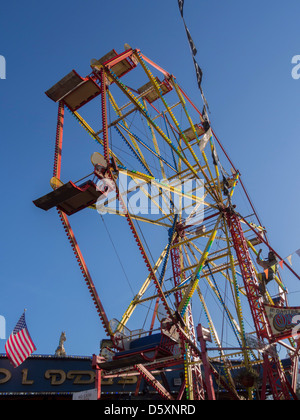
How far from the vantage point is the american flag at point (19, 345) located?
2277 cm

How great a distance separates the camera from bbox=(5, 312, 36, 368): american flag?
22.8 metres

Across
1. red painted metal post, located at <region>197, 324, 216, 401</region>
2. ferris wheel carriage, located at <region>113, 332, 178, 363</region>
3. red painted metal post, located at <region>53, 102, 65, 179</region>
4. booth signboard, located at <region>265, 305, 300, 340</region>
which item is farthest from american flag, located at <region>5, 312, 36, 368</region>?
booth signboard, located at <region>265, 305, 300, 340</region>

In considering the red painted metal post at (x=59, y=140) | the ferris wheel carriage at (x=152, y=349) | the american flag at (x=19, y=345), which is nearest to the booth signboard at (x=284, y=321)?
the ferris wheel carriage at (x=152, y=349)

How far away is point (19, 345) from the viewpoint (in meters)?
23.3

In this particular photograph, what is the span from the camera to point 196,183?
25.7 meters

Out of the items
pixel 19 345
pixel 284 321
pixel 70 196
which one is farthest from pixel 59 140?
pixel 284 321

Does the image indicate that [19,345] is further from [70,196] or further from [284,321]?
[284,321]

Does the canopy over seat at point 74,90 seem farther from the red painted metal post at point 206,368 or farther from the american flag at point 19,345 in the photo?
the american flag at point 19,345

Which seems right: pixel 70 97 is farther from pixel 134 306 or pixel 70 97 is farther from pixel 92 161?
pixel 134 306

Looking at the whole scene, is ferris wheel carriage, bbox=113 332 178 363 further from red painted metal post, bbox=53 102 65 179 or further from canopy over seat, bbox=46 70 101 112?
canopy over seat, bbox=46 70 101 112

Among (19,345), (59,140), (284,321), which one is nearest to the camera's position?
(284,321)
